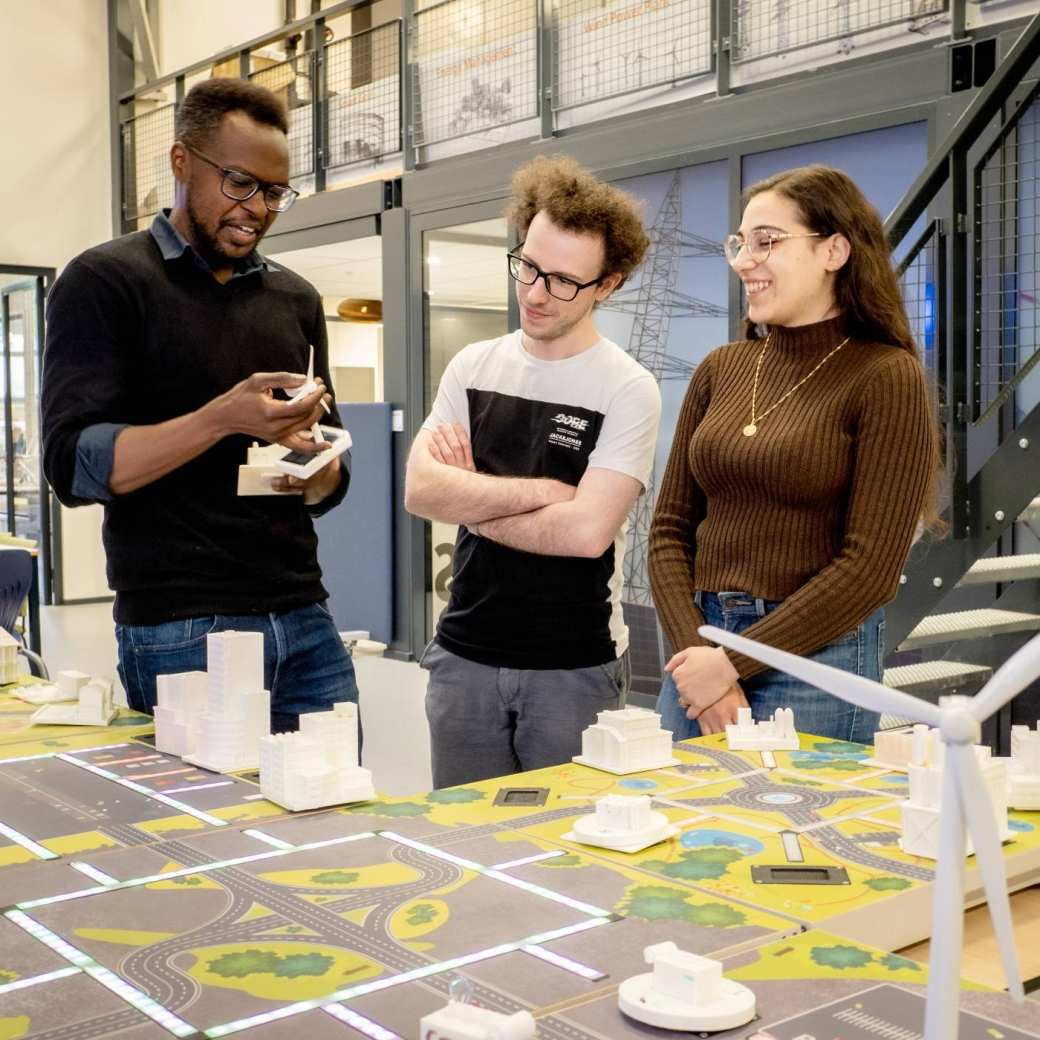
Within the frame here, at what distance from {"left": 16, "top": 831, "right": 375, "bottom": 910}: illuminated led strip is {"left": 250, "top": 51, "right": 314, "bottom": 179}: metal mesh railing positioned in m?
7.21

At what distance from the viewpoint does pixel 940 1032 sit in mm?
701

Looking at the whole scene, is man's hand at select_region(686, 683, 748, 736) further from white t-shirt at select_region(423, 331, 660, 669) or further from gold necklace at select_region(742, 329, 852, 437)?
gold necklace at select_region(742, 329, 852, 437)

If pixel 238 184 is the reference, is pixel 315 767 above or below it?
below

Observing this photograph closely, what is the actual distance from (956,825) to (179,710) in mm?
1340

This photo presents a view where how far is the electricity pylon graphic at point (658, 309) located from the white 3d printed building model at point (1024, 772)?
13.3 ft

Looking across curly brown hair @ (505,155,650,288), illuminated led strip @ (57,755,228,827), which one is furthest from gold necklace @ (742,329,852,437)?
illuminated led strip @ (57,755,228,827)

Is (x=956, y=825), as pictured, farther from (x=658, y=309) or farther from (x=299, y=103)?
(x=299, y=103)

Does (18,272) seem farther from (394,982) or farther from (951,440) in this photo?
(394,982)

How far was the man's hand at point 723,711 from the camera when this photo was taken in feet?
6.59

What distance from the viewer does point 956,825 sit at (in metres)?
0.74

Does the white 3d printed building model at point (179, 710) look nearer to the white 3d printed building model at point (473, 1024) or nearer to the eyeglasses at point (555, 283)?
the eyeglasses at point (555, 283)

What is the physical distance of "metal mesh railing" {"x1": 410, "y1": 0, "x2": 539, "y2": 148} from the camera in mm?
6539

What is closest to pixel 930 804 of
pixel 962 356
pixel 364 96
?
pixel 962 356

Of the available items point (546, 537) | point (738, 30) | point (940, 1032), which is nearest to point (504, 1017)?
point (940, 1032)
